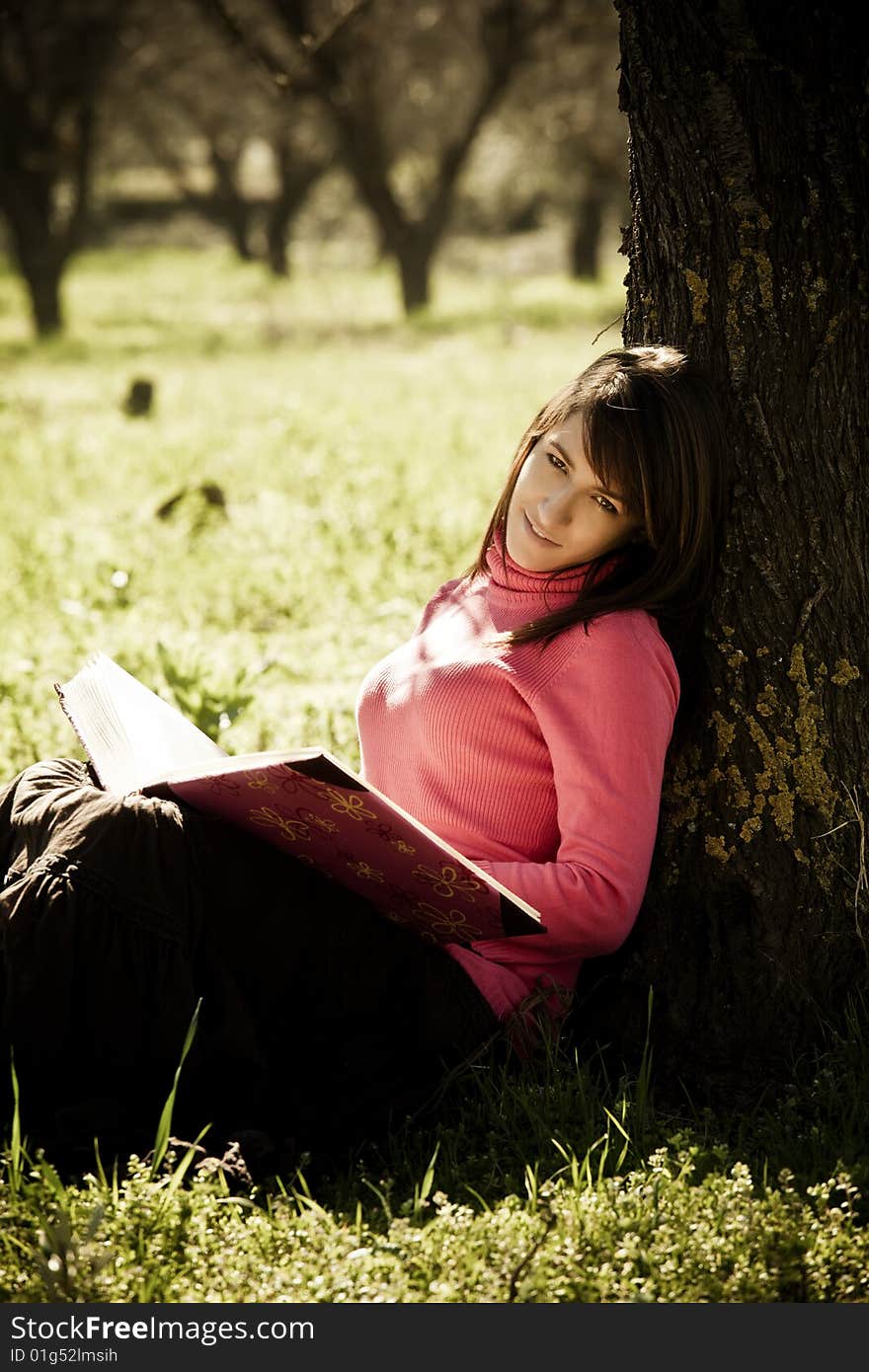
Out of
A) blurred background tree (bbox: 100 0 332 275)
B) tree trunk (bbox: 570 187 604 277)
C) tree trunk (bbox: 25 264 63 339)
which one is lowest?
tree trunk (bbox: 25 264 63 339)

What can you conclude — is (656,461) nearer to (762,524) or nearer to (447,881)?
(762,524)

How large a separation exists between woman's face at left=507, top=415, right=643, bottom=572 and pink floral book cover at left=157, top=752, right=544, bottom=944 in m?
0.71

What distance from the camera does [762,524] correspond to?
2.76 m

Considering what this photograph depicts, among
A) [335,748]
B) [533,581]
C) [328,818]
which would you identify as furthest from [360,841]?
[335,748]

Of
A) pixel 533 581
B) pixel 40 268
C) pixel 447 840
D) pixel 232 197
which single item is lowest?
pixel 447 840

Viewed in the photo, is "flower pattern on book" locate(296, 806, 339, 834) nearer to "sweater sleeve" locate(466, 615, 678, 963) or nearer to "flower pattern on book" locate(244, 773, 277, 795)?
"flower pattern on book" locate(244, 773, 277, 795)

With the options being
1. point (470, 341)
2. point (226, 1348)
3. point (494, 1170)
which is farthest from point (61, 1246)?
point (470, 341)

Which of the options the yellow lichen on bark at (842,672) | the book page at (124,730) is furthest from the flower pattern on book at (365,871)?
the yellow lichen on bark at (842,672)

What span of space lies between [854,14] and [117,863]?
2.03m

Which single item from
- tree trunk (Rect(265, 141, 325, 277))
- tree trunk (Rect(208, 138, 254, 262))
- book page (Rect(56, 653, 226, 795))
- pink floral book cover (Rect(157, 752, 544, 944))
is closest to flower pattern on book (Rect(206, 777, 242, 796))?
pink floral book cover (Rect(157, 752, 544, 944))

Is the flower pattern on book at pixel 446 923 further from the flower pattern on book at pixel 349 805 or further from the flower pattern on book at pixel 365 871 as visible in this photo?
the flower pattern on book at pixel 349 805

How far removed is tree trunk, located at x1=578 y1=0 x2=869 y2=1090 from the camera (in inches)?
104

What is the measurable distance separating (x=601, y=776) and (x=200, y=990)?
796mm

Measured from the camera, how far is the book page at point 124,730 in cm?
268
